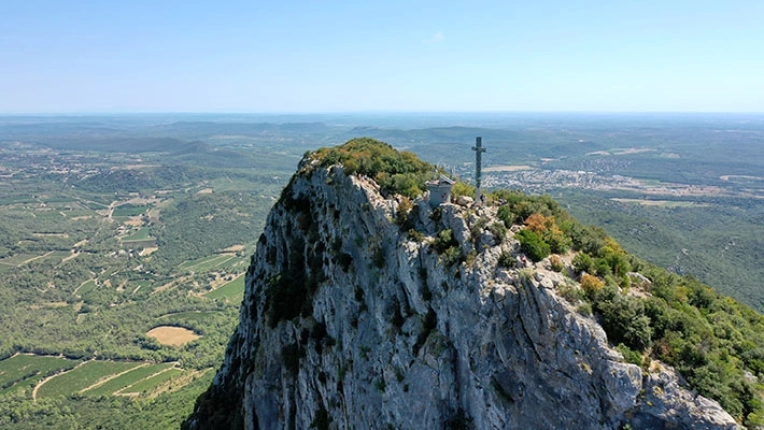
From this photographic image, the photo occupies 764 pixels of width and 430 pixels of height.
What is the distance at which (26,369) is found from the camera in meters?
118

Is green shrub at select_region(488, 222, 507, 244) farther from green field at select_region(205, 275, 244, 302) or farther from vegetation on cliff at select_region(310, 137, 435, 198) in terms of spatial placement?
green field at select_region(205, 275, 244, 302)

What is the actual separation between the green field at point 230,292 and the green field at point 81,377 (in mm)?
44867

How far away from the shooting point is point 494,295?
67.3 ft

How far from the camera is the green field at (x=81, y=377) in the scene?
106 m

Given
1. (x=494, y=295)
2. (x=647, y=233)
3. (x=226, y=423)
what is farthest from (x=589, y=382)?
(x=647, y=233)

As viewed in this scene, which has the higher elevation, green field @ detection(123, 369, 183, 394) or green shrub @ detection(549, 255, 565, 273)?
green shrub @ detection(549, 255, 565, 273)

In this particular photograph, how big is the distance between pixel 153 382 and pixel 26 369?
44.4 m

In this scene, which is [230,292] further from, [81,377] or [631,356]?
[631,356]

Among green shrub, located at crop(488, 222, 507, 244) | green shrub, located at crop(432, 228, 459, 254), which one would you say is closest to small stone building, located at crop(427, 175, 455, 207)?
green shrub, located at crop(432, 228, 459, 254)

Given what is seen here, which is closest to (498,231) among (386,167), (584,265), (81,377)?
(584,265)

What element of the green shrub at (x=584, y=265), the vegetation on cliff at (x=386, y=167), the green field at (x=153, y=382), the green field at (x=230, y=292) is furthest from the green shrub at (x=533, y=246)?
the green field at (x=230, y=292)

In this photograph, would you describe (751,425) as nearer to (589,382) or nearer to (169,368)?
(589,382)

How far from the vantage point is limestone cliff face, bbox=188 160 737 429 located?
1772 cm

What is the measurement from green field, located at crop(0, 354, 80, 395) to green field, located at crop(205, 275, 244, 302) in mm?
50628
